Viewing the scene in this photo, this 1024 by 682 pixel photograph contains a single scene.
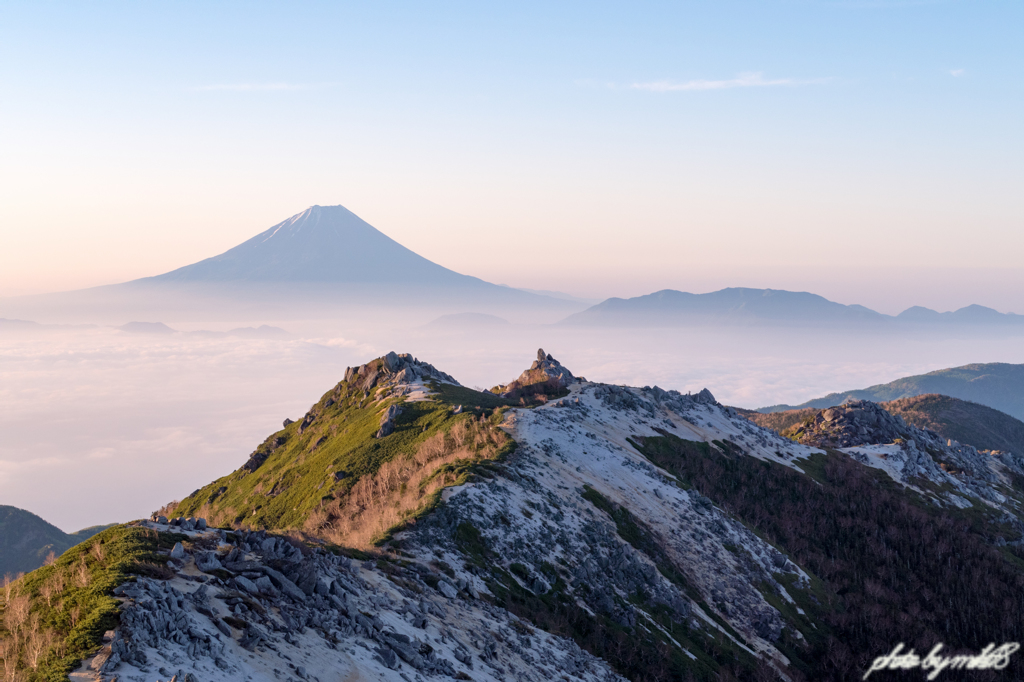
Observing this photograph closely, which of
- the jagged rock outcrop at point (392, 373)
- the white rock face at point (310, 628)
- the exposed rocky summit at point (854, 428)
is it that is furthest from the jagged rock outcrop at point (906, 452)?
the white rock face at point (310, 628)

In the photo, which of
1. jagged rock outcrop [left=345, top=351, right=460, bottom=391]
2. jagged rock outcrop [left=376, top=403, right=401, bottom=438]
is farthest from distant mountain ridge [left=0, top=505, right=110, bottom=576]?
jagged rock outcrop [left=376, top=403, right=401, bottom=438]

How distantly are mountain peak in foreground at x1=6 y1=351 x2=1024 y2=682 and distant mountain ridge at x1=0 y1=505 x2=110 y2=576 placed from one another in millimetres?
101813

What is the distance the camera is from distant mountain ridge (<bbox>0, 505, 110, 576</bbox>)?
458 feet

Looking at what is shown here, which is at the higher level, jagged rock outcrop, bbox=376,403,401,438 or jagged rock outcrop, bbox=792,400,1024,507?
jagged rock outcrop, bbox=376,403,401,438

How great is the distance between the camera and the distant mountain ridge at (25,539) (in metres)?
140

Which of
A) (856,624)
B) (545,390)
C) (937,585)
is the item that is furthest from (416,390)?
(937,585)

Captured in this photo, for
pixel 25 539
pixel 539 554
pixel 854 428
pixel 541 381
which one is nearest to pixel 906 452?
pixel 854 428

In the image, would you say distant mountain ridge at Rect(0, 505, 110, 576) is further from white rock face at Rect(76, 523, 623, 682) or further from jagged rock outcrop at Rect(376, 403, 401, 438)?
white rock face at Rect(76, 523, 623, 682)

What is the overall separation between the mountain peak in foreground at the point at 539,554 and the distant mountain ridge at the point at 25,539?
10181 cm

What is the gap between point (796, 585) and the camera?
161 feet

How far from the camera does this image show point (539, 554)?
3528 cm

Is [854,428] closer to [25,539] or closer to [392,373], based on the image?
[392,373]

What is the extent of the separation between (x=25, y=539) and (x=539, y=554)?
16416 centimetres

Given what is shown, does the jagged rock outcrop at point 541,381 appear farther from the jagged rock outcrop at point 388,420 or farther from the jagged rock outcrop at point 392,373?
the jagged rock outcrop at point 388,420
